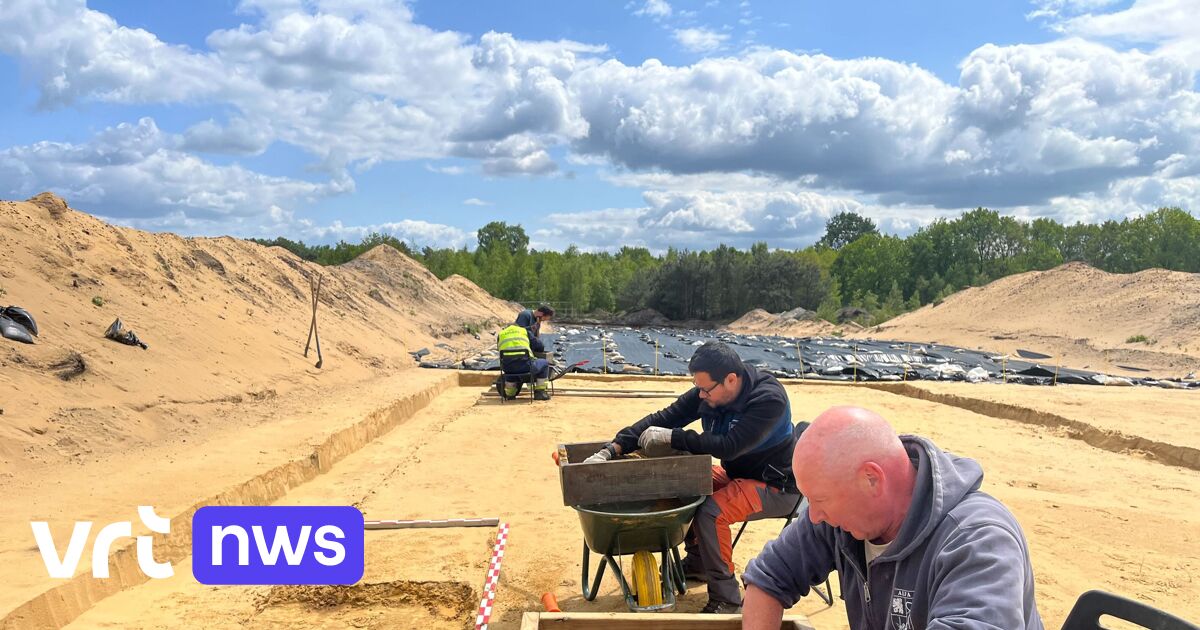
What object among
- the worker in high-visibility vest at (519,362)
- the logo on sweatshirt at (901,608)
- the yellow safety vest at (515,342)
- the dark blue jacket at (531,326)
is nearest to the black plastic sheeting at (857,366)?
the worker in high-visibility vest at (519,362)

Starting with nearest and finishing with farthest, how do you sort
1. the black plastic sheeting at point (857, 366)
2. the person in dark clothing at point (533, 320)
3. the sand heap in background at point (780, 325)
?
1. the person in dark clothing at point (533, 320)
2. the black plastic sheeting at point (857, 366)
3. the sand heap in background at point (780, 325)

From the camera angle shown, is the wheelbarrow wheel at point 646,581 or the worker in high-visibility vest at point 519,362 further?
the worker in high-visibility vest at point 519,362

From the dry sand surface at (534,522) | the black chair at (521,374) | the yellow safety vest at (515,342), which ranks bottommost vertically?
the dry sand surface at (534,522)

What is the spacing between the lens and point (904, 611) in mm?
2055

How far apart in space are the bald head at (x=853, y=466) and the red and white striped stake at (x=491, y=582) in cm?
301

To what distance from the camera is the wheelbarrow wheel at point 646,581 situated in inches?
173

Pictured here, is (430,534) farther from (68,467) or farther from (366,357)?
(366,357)

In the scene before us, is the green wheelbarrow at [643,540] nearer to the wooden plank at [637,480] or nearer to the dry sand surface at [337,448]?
the wooden plank at [637,480]

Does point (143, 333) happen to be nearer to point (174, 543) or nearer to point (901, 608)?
point (174, 543)

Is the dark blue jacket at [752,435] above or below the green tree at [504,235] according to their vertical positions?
below

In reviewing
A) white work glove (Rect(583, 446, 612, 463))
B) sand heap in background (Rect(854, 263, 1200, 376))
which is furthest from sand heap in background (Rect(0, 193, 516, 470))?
sand heap in background (Rect(854, 263, 1200, 376))

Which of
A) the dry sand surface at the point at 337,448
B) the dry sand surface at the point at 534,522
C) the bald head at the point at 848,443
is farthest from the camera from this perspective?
the dry sand surface at the point at 337,448

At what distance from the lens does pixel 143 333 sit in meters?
12.6

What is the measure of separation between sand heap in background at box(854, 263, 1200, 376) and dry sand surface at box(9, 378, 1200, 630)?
51.5ft
